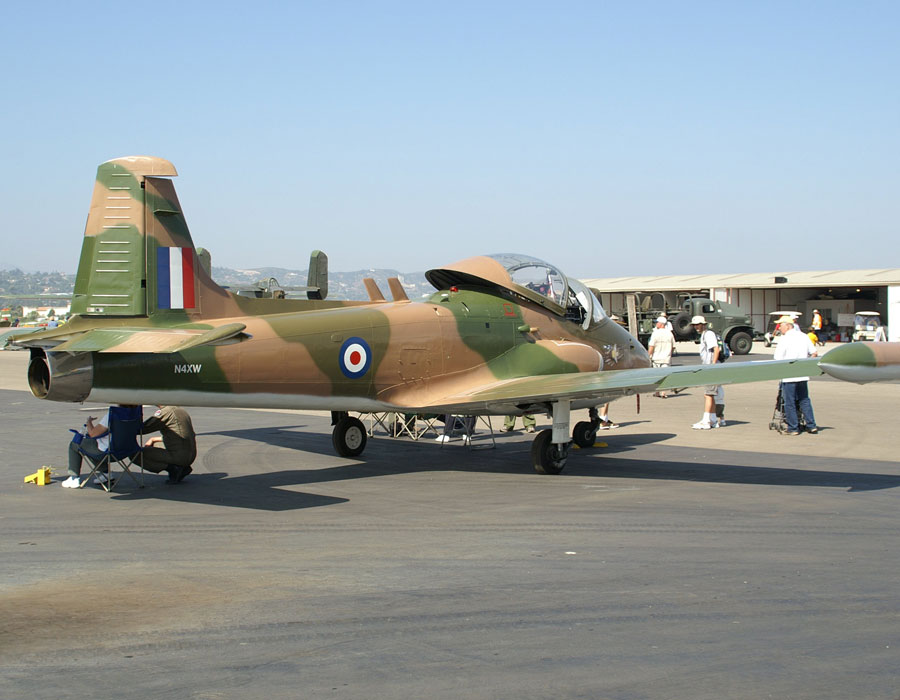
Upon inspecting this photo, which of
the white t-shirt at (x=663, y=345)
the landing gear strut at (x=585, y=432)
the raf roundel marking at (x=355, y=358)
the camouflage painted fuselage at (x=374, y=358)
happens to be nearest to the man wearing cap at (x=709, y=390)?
the camouflage painted fuselage at (x=374, y=358)

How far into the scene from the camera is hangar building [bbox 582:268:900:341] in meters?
54.0

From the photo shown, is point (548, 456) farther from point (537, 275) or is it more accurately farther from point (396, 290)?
point (396, 290)

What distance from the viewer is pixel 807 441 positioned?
15812 millimetres

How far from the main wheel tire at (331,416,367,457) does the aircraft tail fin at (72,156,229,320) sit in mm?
3760

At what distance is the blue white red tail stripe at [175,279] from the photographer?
37.8 ft

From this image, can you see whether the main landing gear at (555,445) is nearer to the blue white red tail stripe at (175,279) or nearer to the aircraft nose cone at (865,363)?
the aircraft nose cone at (865,363)

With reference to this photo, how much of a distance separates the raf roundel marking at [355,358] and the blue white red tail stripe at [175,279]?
6.89 feet

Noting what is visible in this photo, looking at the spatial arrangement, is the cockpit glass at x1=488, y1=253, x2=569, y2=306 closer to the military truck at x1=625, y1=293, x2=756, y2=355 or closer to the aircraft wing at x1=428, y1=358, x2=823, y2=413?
the aircraft wing at x1=428, y1=358, x2=823, y2=413

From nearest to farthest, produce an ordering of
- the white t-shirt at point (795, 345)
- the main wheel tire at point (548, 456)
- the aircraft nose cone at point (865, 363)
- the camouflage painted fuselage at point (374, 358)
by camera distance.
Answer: the aircraft nose cone at point (865, 363) < the camouflage painted fuselage at point (374, 358) < the main wheel tire at point (548, 456) < the white t-shirt at point (795, 345)

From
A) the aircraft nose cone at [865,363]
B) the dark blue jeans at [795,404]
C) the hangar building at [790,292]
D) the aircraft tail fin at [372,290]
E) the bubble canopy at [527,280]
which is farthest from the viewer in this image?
the hangar building at [790,292]

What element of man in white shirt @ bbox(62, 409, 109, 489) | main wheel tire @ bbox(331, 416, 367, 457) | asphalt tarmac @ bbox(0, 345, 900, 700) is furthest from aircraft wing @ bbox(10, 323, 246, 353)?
main wheel tire @ bbox(331, 416, 367, 457)

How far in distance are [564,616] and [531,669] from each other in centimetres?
108

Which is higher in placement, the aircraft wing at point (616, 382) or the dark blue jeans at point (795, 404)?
the aircraft wing at point (616, 382)

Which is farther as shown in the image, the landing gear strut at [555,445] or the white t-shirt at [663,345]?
the white t-shirt at [663,345]
